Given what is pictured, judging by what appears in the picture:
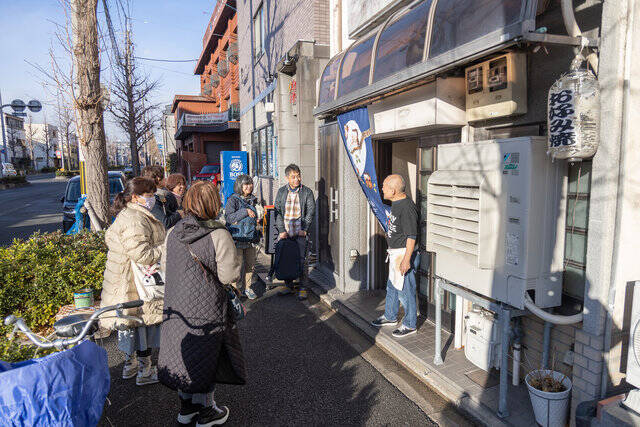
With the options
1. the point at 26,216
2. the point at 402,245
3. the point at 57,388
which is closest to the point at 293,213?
the point at 402,245

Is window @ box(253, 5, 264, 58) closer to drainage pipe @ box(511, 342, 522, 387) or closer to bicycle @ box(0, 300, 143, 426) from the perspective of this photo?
drainage pipe @ box(511, 342, 522, 387)

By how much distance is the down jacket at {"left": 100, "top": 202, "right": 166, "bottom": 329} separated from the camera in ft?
12.3

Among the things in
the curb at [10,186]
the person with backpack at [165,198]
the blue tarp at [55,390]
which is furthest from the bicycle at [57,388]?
the curb at [10,186]

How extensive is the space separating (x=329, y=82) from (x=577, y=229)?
187 inches

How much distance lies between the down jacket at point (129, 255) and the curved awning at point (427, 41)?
8.86ft

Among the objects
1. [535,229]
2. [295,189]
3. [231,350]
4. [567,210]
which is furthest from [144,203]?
[567,210]

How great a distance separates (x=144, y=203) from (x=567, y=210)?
12.5ft

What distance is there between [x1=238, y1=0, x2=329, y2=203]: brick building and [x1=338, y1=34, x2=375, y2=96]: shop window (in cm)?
248

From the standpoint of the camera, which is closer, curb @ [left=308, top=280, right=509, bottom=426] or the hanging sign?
the hanging sign

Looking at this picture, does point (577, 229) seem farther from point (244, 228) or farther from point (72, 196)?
point (72, 196)

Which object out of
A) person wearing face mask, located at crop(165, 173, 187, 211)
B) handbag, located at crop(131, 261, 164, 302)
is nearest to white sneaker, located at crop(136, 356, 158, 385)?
handbag, located at crop(131, 261, 164, 302)

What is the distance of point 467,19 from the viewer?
3.72m

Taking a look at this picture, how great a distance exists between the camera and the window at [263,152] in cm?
1404

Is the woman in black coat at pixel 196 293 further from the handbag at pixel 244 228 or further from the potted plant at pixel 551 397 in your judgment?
the handbag at pixel 244 228
